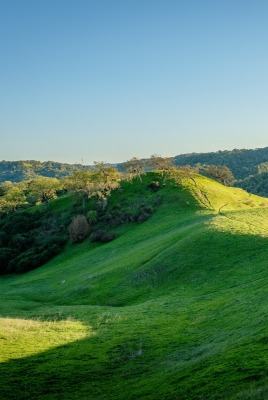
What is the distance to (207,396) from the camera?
1423cm

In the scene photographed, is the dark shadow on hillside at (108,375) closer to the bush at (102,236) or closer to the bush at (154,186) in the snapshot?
the bush at (102,236)

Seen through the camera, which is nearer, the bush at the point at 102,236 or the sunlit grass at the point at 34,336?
the sunlit grass at the point at 34,336

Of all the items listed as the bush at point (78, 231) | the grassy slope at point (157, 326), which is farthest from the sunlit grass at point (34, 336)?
the bush at point (78, 231)

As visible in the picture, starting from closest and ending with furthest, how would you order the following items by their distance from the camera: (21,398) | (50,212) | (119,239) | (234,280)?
(21,398) < (234,280) < (119,239) < (50,212)

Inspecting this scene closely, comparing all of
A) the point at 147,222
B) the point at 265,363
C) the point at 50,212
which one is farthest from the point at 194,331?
the point at 50,212

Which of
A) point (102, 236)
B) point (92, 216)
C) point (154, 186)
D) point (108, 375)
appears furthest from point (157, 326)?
point (154, 186)

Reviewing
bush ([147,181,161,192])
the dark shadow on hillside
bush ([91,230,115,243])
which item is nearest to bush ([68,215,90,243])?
bush ([91,230,115,243])

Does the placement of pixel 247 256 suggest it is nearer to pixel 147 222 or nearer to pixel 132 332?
pixel 132 332

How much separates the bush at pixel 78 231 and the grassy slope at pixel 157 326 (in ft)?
102

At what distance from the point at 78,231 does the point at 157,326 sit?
68361 mm

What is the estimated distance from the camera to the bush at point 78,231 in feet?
313

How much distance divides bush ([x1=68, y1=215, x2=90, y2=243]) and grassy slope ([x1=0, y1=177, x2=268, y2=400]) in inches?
1223

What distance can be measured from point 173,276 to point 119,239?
130 feet

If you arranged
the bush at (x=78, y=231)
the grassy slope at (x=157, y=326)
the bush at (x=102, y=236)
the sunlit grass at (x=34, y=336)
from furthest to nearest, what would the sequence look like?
the bush at (x=78, y=231), the bush at (x=102, y=236), the sunlit grass at (x=34, y=336), the grassy slope at (x=157, y=326)
